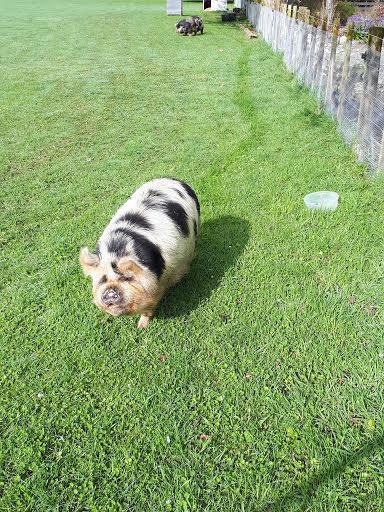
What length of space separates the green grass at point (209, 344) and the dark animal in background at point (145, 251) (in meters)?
0.45

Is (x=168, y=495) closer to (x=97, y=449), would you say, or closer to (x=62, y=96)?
(x=97, y=449)

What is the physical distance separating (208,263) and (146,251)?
1181mm

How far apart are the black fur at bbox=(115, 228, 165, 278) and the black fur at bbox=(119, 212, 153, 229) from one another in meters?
0.13

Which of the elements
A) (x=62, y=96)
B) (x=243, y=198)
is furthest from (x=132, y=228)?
(x=62, y=96)

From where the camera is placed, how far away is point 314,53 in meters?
9.21

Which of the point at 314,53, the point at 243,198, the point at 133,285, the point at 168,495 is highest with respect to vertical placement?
the point at 314,53

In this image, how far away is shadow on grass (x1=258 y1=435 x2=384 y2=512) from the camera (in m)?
2.67

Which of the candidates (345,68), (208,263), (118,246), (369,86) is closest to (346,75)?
(345,68)

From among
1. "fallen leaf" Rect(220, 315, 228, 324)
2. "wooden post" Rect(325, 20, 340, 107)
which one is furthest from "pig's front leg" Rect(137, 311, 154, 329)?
"wooden post" Rect(325, 20, 340, 107)

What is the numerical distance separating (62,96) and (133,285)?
932 centimetres

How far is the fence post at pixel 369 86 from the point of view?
18.6ft

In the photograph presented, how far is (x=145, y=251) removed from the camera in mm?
3656

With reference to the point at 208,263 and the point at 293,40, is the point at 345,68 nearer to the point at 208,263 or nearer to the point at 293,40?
the point at 208,263

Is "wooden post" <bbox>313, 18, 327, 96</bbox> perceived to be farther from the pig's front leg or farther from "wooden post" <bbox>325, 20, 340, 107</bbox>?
the pig's front leg
